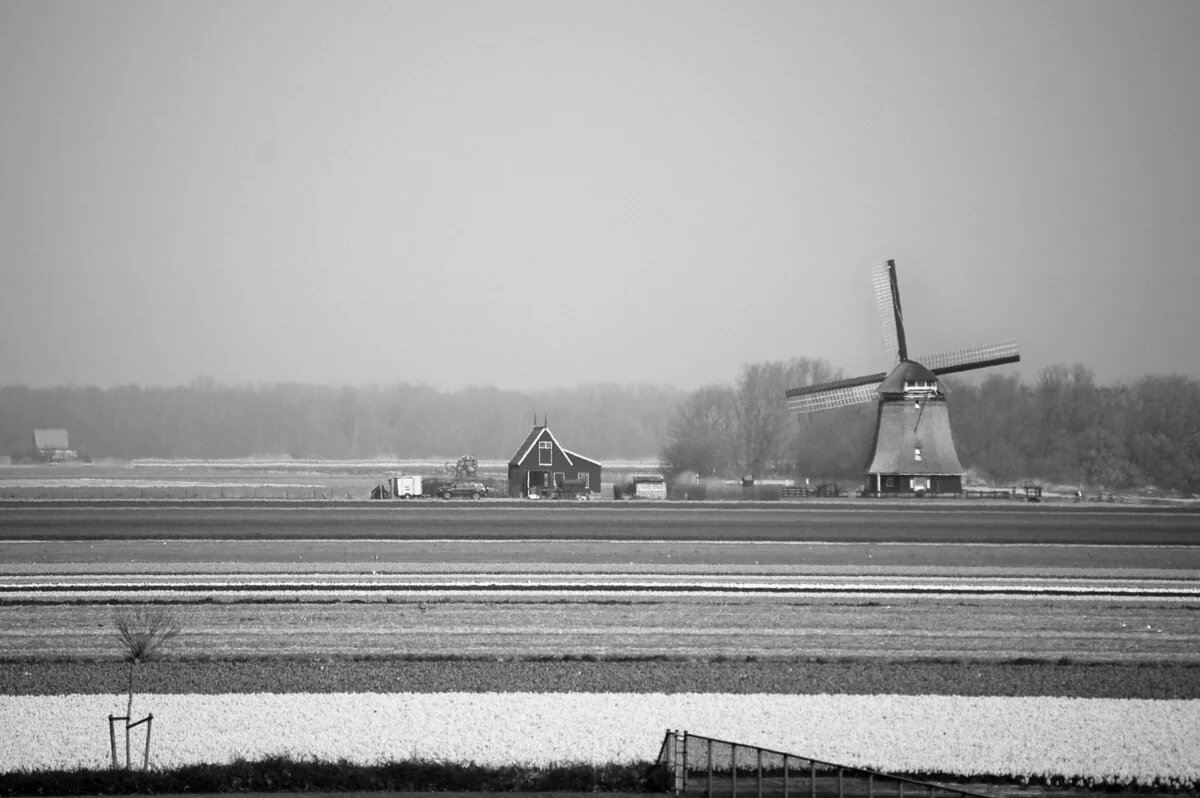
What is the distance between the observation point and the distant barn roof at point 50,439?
107 m

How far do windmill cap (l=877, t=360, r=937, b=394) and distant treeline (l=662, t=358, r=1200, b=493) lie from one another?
11.4m

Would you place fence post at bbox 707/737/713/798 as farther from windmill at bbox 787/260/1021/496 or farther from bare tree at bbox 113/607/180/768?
windmill at bbox 787/260/1021/496

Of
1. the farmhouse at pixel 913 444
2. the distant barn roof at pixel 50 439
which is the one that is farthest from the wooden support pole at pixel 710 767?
the distant barn roof at pixel 50 439

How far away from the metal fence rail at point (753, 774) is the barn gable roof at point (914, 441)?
55653mm

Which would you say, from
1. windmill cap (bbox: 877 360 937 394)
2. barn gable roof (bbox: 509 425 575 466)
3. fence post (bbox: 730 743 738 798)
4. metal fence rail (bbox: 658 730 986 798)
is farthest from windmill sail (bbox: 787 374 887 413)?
fence post (bbox: 730 743 738 798)

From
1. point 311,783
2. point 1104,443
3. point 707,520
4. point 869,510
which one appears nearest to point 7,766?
point 311,783

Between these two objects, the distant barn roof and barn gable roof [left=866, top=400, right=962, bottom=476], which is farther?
the distant barn roof

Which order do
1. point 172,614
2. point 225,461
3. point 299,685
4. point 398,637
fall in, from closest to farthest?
point 299,685, point 398,637, point 172,614, point 225,461

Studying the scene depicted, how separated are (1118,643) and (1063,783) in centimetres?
897

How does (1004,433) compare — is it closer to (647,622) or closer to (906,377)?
(906,377)

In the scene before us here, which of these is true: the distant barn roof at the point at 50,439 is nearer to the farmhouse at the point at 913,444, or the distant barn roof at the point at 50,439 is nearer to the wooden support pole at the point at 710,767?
the farmhouse at the point at 913,444

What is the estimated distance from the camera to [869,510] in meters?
54.7

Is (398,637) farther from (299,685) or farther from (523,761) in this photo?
(523,761)

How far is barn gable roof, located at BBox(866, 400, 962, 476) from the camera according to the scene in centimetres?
6775
